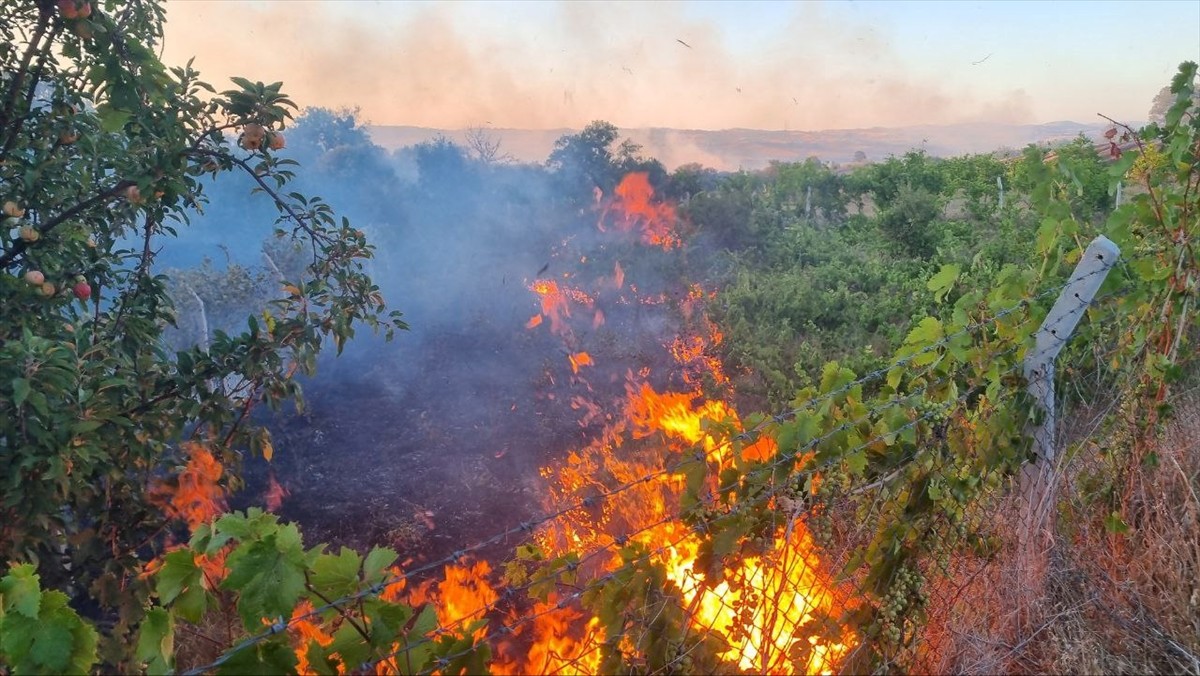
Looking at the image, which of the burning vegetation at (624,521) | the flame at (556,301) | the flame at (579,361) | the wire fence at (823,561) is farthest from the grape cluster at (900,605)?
the flame at (556,301)

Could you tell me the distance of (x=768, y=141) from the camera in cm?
2927

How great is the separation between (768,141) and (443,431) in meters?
24.1

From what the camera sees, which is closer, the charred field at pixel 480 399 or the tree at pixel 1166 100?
the tree at pixel 1166 100

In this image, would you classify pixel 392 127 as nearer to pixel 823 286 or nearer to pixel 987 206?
pixel 823 286

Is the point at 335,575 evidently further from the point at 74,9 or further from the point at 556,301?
the point at 556,301

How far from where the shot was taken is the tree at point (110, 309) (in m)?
2.75

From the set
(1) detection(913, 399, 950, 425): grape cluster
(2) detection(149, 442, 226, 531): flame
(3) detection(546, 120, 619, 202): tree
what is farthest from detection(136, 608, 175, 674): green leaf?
(3) detection(546, 120, 619, 202): tree

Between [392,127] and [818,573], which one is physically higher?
[392,127]

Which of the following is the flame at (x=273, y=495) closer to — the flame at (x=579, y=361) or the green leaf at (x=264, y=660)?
the flame at (x=579, y=361)

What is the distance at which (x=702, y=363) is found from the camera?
9.05 m

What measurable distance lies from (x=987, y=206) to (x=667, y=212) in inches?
277

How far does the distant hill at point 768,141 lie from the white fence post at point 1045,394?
515 inches

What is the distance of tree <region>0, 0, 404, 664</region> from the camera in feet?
9.02

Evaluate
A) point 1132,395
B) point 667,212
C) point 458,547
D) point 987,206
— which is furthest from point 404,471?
point 987,206
